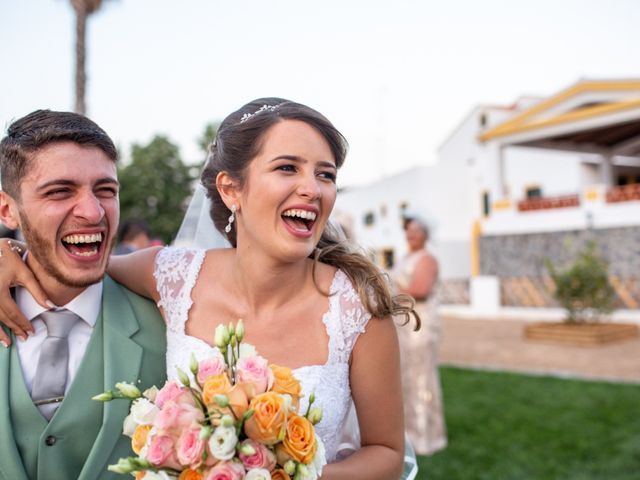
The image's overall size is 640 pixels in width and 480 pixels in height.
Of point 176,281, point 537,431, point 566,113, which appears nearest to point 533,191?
point 566,113

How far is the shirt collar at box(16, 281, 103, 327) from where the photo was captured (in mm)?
2197

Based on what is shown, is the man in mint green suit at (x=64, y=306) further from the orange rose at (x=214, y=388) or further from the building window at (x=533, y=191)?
the building window at (x=533, y=191)

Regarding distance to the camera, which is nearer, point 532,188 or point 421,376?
point 421,376

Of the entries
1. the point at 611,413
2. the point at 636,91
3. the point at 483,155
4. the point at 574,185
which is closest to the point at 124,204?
the point at 483,155

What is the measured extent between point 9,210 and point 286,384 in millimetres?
1165

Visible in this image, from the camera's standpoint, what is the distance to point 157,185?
33.7 m

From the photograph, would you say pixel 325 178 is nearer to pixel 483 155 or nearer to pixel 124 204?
pixel 483 155

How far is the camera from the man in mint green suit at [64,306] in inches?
79.5

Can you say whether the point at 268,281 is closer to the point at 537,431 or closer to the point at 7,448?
the point at 7,448

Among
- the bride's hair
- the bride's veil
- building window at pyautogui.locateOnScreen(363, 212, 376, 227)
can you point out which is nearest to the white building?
building window at pyautogui.locateOnScreen(363, 212, 376, 227)

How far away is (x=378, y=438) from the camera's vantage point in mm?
2314

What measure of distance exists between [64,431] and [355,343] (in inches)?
38.8

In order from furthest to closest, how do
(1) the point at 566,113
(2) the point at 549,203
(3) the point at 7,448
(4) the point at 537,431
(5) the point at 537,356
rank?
(1) the point at 566,113
(2) the point at 549,203
(5) the point at 537,356
(4) the point at 537,431
(3) the point at 7,448

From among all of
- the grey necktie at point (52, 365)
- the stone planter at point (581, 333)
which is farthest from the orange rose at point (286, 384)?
the stone planter at point (581, 333)
